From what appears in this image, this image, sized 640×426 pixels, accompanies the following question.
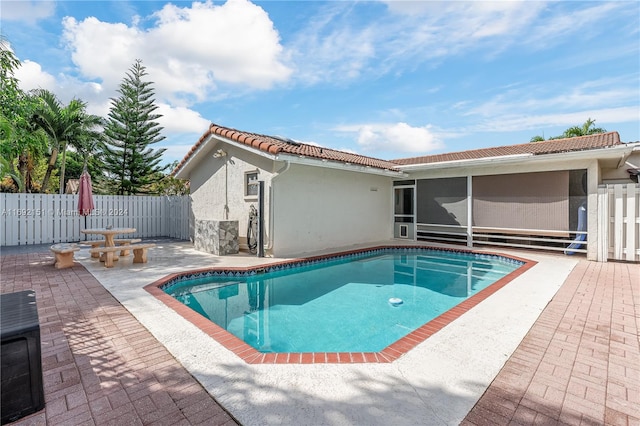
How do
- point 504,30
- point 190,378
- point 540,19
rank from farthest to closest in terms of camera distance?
point 504,30, point 540,19, point 190,378

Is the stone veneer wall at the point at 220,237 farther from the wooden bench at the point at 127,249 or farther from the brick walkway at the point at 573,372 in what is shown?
the brick walkway at the point at 573,372

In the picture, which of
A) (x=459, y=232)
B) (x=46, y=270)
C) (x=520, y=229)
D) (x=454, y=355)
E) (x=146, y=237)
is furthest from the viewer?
(x=146, y=237)

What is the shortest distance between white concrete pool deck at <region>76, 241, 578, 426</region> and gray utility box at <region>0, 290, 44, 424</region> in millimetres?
1237

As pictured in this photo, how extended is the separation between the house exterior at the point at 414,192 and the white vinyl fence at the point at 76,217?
9.69ft

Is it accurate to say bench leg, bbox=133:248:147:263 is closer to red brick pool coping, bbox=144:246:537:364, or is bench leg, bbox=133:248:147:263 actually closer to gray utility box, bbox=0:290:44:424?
red brick pool coping, bbox=144:246:537:364

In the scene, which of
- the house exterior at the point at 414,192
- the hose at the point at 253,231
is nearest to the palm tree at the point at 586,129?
the house exterior at the point at 414,192

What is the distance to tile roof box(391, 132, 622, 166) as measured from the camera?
10669mm

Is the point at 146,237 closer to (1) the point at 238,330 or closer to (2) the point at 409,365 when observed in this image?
(1) the point at 238,330

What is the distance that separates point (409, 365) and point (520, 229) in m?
10.9

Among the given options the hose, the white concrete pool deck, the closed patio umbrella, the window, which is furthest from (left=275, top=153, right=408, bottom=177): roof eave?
the closed patio umbrella

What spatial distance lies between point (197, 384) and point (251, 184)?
29.2ft

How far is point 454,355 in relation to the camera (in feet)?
11.8

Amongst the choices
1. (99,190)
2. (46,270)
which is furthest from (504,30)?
(99,190)

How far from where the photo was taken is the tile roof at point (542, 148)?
10.7 metres
